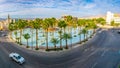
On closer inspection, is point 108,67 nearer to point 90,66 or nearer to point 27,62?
point 90,66

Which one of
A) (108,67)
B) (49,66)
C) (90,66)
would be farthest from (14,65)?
(108,67)

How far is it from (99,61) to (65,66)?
876 centimetres

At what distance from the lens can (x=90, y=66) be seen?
4641 cm

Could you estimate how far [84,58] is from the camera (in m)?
55.8

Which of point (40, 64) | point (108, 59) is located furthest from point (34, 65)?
point (108, 59)

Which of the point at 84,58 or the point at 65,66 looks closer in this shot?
the point at 65,66

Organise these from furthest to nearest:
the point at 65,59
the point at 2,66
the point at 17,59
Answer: the point at 65,59, the point at 17,59, the point at 2,66

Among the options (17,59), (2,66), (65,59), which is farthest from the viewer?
(65,59)

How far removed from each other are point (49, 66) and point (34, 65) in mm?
2733

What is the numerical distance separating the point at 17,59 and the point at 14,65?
2752mm

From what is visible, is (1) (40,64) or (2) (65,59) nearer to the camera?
(1) (40,64)

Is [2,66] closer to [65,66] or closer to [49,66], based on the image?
[49,66]

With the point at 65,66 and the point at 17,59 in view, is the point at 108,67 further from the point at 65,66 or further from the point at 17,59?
the point at 17,59

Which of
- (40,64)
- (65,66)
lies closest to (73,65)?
(65,66)
